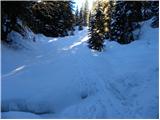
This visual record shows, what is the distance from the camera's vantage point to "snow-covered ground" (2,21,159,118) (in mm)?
11672

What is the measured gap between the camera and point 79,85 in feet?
45.1

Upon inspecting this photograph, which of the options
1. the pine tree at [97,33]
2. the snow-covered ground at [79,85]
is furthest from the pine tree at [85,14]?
the snow-covered ground at [79,85]

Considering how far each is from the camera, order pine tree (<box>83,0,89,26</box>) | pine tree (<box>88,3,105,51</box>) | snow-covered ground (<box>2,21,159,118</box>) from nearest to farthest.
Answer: snow-covered ground (<box>2,21,159,118</box>) → pine tree (<box>88,3,105,51</box>) → pine tree (<box>83,0,89,26</box>)

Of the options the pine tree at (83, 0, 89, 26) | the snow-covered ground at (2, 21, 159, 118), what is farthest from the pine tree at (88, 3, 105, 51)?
the pine tree at (83, 0, 89, 26)

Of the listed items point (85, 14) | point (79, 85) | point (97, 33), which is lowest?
point (85, 14)

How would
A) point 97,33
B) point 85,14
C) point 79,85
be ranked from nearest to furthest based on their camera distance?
point 79,85 → point 97,33 → point 85,14

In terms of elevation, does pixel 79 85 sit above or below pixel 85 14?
above

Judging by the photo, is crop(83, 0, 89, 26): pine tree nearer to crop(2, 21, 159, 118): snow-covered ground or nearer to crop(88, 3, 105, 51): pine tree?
crop(88, 3, 105, 51): pine tree

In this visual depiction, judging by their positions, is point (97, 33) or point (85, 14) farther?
point (85, 14)

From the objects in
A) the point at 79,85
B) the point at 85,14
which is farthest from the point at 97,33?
the point at 85,14

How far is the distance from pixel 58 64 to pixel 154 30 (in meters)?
9.64

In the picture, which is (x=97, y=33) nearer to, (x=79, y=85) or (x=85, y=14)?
(x=79, y=85)

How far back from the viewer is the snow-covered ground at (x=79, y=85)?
460 inches

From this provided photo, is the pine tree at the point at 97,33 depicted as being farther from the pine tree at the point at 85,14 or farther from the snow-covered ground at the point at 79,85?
the pine tree at the point at 85,14
